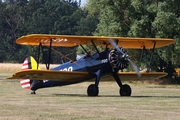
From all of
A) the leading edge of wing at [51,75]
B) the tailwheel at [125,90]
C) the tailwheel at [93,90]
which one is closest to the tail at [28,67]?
the leading edge of wing at [51,75]

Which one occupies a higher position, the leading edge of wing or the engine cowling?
the engine cowling

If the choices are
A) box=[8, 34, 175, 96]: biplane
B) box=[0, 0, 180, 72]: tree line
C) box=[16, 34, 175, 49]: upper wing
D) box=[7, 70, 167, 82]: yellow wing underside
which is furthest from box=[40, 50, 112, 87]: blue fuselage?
box=[0, 0, 180, 72]: tree line

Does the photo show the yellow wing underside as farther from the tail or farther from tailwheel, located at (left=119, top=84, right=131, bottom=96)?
the tail

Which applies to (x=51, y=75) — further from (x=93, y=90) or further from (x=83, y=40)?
(x=83, y=40)

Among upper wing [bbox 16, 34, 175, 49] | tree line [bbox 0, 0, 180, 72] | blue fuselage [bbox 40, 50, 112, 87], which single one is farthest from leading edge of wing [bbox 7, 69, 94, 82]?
tree line [bbox 0, 0, 180, 72]

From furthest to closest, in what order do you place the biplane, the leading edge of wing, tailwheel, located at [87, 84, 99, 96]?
tailwheel, located at [87, 84, 99, 96]
the biplane
the leading edge of wing

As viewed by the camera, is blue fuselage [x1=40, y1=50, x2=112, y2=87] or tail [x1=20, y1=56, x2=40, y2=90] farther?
tail [x1=20, y1=56, x2=40, y2=90]

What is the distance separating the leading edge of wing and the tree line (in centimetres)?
1233

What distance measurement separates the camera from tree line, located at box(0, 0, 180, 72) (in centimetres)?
3269

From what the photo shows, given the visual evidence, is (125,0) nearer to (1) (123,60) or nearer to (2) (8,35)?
(1) (123,60)

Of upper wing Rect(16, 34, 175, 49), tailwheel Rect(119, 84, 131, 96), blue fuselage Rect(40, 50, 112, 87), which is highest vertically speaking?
upper wing Rect(16, 34, 175, 49)

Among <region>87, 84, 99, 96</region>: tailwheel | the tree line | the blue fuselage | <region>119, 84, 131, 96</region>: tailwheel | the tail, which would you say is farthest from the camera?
the tree line

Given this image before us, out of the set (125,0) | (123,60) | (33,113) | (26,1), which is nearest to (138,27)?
(125,0)

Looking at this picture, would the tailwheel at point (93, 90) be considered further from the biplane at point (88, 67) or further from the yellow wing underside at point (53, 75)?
the yellow wing underside at point (53, 75)
